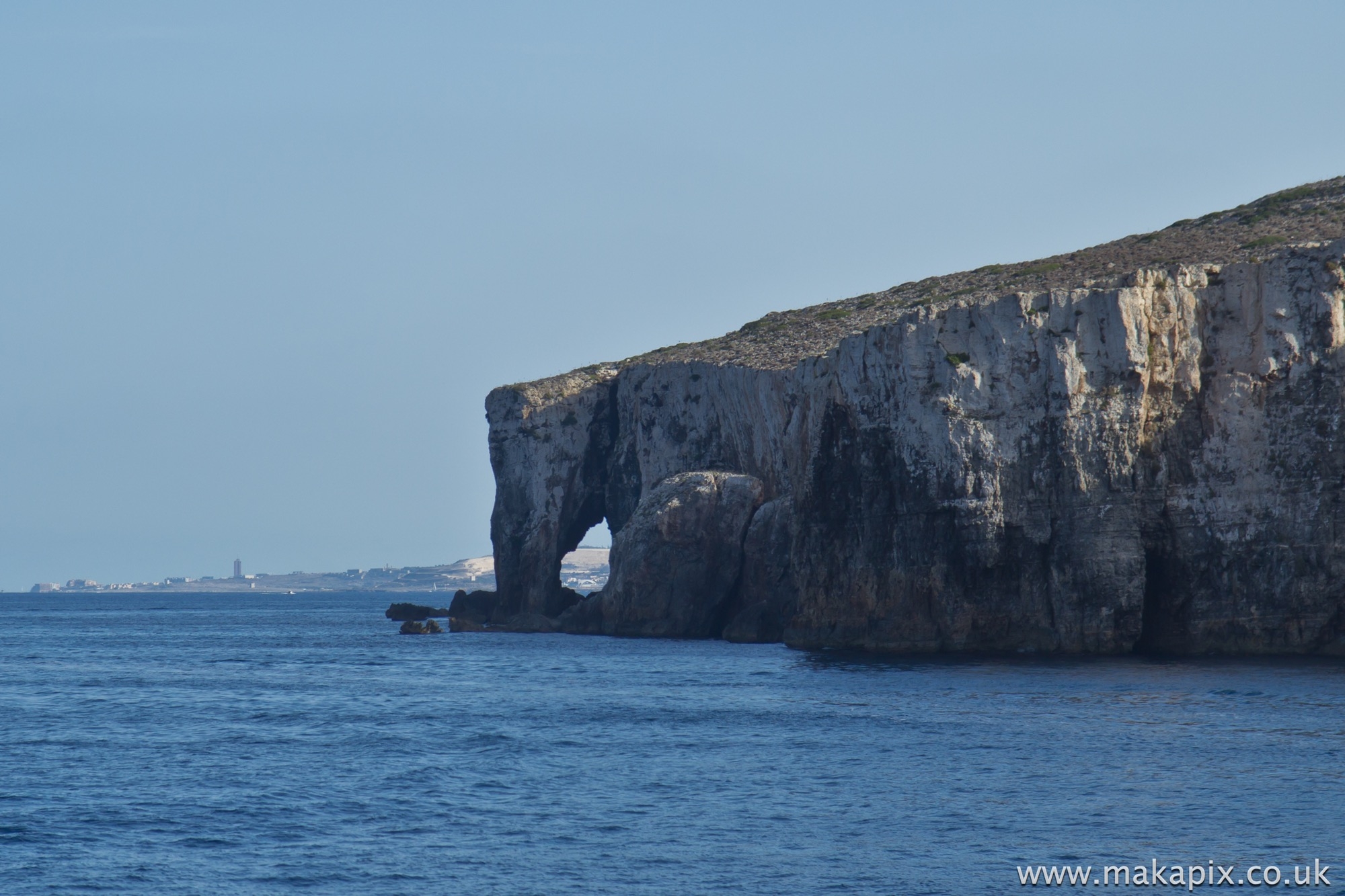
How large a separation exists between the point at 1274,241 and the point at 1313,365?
17.2 m

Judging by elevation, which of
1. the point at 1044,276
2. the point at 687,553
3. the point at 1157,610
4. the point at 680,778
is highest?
the point at 1044,276

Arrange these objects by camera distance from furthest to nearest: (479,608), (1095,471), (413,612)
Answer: (413,612) → (479,608) → (1095,471)

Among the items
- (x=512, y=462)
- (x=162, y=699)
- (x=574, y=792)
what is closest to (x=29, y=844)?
(x=574, y=792)

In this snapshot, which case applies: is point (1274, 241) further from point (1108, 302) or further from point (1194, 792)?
point (1194, 792)

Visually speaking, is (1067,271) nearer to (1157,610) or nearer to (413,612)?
(1157,610)

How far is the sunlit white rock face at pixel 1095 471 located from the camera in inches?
2131

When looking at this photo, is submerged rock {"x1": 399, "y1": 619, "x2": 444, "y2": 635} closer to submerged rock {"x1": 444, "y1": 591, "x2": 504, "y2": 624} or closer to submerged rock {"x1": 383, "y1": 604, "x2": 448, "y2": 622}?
submerged rock {"x1": 444, "y1": 591, "x2": 504, "y2": 624}

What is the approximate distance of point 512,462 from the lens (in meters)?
103

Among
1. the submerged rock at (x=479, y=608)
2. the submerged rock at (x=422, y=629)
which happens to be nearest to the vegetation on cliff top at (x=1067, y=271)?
the submerged rock at (x=479, y=608)

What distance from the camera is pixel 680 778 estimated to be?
33.0 m

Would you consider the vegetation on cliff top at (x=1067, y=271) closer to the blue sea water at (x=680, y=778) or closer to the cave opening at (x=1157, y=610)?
the cave opening at (x=1157, y=610)

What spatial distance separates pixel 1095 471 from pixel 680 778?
1148 inches

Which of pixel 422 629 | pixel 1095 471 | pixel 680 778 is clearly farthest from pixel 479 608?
pixel 680 778

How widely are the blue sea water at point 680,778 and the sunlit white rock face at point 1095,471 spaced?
3.75 m
